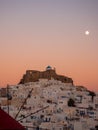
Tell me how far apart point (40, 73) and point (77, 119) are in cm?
3211

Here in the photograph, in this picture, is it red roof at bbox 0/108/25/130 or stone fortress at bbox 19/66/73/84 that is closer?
red roof at bbox 0/108/25/130

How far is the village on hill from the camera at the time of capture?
39.9 metres

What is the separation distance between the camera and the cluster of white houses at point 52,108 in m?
39.6

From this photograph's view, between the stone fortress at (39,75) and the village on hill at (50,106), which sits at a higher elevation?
the stone fortress at (39,75)

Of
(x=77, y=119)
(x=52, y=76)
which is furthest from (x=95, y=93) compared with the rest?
(x=77, y=119)

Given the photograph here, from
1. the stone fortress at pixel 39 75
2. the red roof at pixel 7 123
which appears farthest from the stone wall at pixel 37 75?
the red roof at pixel 7 123

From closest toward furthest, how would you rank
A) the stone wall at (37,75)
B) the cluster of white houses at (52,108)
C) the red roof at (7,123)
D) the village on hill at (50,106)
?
the red roof at (7,123), the cluster of white houses at (52,108), the village on hill at (50,106), the stone wall at (37,75)

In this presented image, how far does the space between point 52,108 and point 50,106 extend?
0.62 metres

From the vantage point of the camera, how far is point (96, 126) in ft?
139

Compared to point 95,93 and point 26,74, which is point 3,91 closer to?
point 26,74

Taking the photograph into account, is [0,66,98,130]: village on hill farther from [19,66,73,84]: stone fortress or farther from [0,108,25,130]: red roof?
[0,108,25,130]: red roof

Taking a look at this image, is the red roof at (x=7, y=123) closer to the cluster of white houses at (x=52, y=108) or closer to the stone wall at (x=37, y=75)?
the cluster of white houses at (x=52, y=108)

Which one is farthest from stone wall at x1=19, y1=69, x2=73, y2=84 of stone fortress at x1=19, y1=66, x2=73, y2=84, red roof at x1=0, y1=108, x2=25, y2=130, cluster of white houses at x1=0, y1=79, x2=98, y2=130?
red roof at x1=0, y1=108, x2=25, y2=130

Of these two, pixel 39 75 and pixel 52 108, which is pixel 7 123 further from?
pixel 39 75
